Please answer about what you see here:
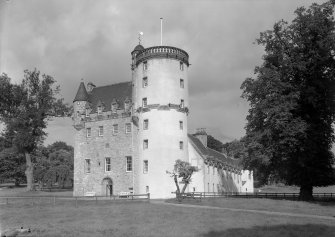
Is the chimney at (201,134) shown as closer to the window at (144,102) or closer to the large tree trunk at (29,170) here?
the window at (144,102)

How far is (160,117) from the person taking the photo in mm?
50844

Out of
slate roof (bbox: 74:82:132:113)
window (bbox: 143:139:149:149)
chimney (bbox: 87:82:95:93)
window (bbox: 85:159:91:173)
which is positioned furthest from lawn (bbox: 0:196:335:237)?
chimney (bbox: 87:82:95:93)

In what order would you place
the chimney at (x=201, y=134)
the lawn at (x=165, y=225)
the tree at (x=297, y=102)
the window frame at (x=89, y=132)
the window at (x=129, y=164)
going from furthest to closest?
1. the chimney at (x=201, y=134)
2. the window frame at (x=89, y=132)
3. the window at (x=129, y=164)
4. the tree at (x=297, y=102)
5. the lawn at (x=165, y=225)

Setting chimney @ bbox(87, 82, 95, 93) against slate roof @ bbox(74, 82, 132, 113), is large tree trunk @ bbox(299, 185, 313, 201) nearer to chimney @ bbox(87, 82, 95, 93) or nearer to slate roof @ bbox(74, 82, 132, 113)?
slate roof @ bbox(74, 82, 132, 113)

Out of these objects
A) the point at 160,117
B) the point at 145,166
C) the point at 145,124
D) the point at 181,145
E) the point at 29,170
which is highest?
the point at 160,117

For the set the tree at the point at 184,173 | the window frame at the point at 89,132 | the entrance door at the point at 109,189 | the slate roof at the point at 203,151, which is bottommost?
the entrance door at the point at 109,189

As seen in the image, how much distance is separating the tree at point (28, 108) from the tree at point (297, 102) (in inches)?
1266

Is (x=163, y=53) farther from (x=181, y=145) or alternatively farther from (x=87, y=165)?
(x=87, y=165)

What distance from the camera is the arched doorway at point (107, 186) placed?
54.5 metres

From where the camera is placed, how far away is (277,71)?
4125cm

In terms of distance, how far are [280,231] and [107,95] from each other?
144 ft

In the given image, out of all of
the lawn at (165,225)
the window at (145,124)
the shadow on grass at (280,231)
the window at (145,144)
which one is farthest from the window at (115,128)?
the shadow on grass at (280,231)

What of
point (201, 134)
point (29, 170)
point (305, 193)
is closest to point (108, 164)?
point (29, 170)

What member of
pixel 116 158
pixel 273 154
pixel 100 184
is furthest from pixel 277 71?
pixel 100 184
